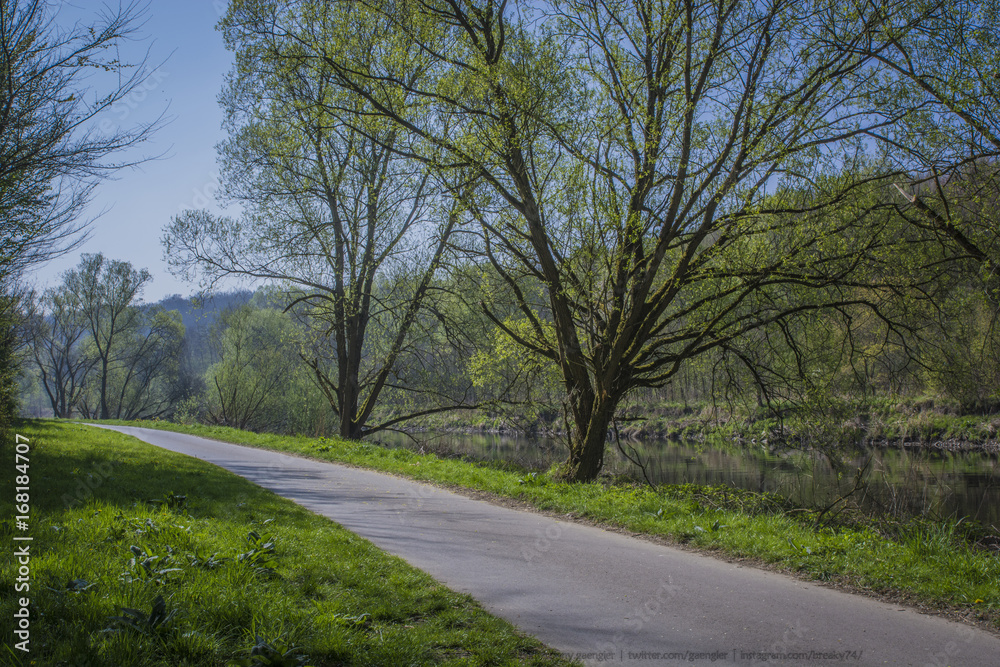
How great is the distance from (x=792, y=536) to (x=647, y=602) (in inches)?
106

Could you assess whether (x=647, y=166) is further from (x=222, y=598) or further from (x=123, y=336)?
(x=123, y=336)

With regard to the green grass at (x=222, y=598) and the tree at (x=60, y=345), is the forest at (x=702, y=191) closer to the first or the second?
the green grass at (x=222, y=598)

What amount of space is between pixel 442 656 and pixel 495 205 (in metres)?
11.0

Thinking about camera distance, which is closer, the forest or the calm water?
the forest

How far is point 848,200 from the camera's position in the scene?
9547mm

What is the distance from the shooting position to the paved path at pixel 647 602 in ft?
13.2

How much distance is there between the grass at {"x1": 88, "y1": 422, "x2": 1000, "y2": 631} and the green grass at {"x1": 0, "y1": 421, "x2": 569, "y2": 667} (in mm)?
2156

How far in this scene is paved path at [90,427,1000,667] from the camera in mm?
4035

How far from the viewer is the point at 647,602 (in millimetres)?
4949

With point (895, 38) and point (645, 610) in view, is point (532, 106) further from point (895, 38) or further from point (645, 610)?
point (645, 610)

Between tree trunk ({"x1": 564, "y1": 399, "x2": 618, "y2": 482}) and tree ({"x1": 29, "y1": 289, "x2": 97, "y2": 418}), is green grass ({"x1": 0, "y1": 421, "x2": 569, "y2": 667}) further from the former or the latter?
tree ({"x1": 29, "y1": 289, "x2": 97, "y2": 418})

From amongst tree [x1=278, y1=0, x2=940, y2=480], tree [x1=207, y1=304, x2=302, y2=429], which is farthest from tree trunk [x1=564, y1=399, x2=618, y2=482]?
tree [x1=207, y1=304, x2=302, y2=429]

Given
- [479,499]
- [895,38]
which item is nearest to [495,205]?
[479,499]

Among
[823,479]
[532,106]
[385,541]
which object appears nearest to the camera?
[385,541]
